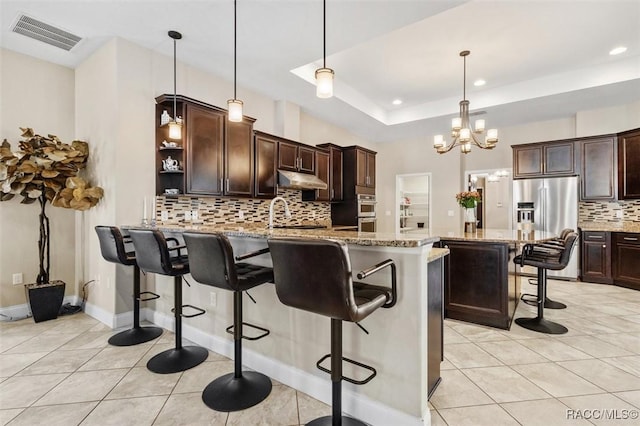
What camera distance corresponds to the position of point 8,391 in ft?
6.81

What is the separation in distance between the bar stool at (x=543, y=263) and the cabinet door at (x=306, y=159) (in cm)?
324

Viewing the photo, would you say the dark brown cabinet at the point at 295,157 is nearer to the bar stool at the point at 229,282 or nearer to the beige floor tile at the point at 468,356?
the bar stool at the point at 229,282

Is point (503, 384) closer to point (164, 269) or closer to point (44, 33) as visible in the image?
point (164, 269)

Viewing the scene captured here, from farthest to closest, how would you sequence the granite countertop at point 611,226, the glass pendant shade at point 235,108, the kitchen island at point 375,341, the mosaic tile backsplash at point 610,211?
the mosaic tile backsplash at point 610,211
the granite countertop at point 611,226
the glass pendant shade at point 235,108
the kitchen island at point 375,341

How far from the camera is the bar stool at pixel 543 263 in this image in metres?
3.01

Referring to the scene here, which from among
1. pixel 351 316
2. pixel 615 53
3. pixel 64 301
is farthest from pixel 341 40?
pixel 64 301

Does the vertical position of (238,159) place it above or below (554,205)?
above

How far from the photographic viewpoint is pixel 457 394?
2.02 meters

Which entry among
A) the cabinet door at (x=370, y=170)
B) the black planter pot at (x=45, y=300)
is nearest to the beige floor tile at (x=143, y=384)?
the black planter pot at (x=45, y=300)

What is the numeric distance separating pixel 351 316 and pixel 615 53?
5406 millimetres

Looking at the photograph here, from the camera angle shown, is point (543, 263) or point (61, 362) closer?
point (61, 362)

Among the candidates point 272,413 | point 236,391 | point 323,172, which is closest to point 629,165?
point 323,172

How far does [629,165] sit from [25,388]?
7662mm

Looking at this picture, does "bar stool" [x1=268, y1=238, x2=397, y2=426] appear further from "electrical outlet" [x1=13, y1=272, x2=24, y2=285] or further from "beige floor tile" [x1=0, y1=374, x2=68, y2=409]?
"electrical outlet" [x1=13, y1=272, x2=24, y2=285]
